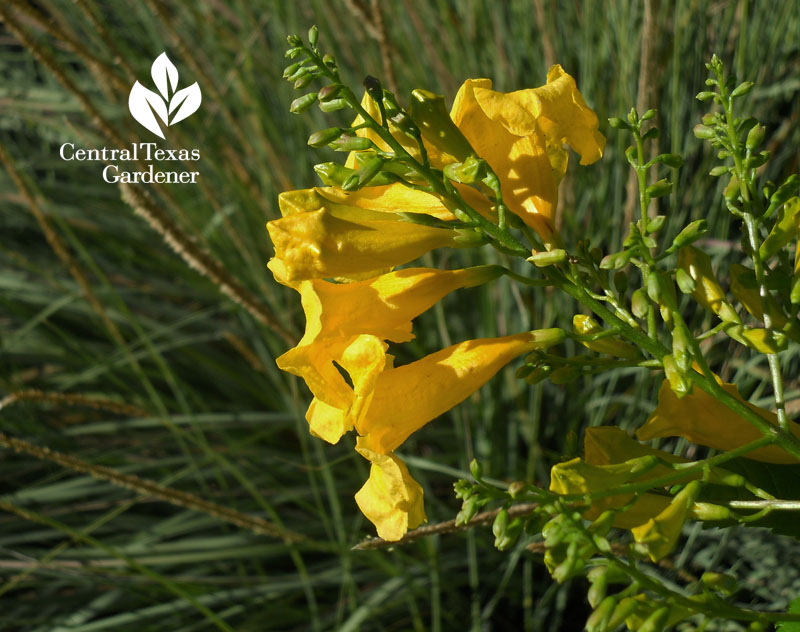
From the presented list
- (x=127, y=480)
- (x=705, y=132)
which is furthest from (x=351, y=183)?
(x=127, y=480)

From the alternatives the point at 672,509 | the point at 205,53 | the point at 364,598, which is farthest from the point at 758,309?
the point at 205,53

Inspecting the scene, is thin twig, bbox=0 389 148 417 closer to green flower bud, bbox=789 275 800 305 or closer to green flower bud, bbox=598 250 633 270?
green flower bud, bbox=598 250 633 270

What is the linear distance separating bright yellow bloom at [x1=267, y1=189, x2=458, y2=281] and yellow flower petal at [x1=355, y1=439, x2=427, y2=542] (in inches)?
7.0

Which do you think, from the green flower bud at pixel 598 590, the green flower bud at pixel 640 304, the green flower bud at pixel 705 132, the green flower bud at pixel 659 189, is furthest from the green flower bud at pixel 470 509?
the green flower bud at pixel 705 132

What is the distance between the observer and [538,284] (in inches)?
27.4

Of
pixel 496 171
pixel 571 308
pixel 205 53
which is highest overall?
pixel 205 53

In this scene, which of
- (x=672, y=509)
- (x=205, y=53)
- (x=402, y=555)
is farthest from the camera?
(x=205, y=53)

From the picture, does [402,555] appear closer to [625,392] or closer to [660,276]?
[625,392]

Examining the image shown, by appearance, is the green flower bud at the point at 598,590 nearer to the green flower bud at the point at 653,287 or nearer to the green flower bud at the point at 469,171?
the green flower bud at the point at 653,287

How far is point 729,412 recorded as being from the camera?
749 millimetres

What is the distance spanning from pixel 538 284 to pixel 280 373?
5.47ft

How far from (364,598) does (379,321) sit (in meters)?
1.49

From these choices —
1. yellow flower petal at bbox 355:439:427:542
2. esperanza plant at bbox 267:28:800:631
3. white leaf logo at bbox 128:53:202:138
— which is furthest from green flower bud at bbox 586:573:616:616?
white leaf logo at bbox 128:53:202:138

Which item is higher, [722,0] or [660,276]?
[722,0]
